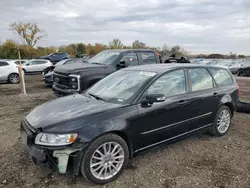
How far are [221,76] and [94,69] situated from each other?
350 centimetres

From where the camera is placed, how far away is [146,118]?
3.23 metres

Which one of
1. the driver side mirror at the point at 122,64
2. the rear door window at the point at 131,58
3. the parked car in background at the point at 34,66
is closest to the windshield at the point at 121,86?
the driver side mirror at the point at 122,64

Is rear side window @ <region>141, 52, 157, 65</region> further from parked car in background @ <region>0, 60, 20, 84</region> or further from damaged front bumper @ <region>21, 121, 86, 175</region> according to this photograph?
parked car in background @ <region>0, 60, 20, 84</region>

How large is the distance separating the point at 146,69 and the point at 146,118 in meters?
1.10

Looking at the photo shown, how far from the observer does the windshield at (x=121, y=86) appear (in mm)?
3393

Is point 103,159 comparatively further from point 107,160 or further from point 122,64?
point 122,64

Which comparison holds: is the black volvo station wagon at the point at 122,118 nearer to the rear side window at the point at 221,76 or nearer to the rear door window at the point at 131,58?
the rear side window at the point at 221,76

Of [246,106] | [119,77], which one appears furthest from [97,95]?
[246,106]

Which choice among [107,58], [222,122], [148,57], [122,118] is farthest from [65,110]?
[148,57]

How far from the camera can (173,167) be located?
3.33m

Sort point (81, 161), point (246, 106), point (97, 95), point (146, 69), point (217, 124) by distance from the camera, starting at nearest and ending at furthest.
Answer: point (81, 161) → point (97, 95) → point (146, 69) → point (217, 124) → point (246, 106)

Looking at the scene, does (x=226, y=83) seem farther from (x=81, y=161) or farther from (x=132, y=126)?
(x=81, y=161)

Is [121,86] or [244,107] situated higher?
[121,86]

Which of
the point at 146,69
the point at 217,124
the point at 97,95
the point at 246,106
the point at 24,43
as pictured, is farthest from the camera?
the point at 24,43
